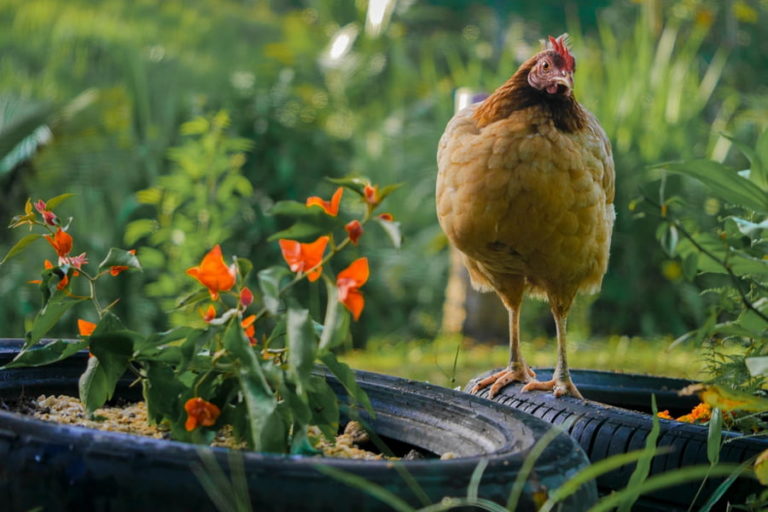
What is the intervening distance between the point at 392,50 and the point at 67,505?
9162mm

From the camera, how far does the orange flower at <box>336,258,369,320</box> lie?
150 centimetres

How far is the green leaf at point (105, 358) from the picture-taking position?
63.3 inches

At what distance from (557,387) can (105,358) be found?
157cm

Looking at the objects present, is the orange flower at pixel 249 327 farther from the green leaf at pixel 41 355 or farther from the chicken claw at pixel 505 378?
the chicken claw at pixel 505 378

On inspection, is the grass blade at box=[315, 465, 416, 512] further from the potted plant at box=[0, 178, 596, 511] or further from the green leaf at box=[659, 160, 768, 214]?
the green leaf at box=[659, 160, 768, 214]

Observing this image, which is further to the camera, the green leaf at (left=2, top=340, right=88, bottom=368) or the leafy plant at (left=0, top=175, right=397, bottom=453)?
the green leaf at (left=2, top=340, right=88, bottom=368)

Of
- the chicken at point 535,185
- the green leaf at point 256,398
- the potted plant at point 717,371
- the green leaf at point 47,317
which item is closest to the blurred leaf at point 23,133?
the chicken at point 535,185

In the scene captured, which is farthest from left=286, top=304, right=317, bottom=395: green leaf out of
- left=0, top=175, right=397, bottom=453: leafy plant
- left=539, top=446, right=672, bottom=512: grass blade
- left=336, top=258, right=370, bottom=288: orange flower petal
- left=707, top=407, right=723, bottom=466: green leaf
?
left=707, top=407, right=723, bottom=466: green leaf

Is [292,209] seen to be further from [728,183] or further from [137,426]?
[728,183]

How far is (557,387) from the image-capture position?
9.37ft

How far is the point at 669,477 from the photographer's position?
1297 mm

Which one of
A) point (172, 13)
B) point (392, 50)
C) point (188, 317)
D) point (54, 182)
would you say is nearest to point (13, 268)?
point (54, 182)

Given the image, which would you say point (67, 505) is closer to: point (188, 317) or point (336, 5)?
point (188, 317)

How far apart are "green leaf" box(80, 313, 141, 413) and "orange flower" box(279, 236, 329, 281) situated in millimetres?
283
